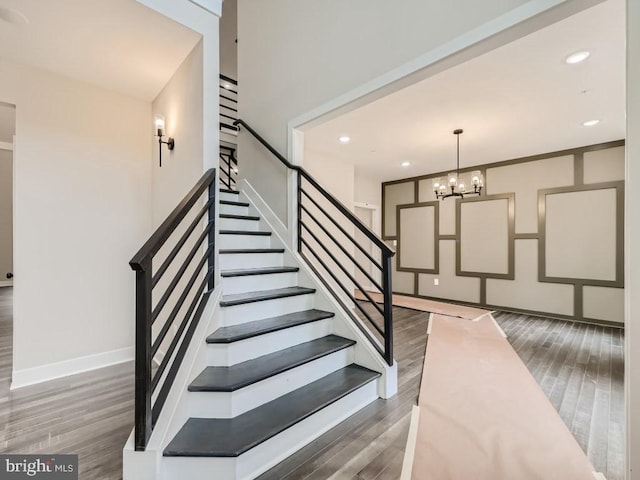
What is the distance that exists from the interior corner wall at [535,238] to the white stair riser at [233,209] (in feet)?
14.7

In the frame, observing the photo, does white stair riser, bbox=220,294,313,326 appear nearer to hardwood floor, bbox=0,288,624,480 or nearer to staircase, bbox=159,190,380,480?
staircase, bbox=159,190,380,480

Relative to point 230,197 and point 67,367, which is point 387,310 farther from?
point 67,367

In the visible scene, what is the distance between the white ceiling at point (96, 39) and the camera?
6.19 ft

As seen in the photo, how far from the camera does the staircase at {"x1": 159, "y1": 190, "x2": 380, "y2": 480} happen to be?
1.37 meters

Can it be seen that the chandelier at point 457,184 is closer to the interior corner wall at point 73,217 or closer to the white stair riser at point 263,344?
the white stair riser at point 263,344

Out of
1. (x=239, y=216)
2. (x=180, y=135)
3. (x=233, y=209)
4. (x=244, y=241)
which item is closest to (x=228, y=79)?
(x=233, y=209)

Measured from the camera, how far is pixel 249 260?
258cm

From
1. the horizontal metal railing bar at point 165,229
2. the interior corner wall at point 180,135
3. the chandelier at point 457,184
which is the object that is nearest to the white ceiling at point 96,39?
the interior corner wall at point 180,135

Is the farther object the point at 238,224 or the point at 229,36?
the point at 229,36

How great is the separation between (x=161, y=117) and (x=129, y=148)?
616mm

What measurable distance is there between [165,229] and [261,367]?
99cm

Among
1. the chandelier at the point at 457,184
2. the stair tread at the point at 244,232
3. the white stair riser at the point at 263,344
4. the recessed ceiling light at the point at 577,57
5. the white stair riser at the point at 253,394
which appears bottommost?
the white stair riser at the point at 253,394

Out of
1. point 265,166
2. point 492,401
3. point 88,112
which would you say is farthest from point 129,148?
point 492,401

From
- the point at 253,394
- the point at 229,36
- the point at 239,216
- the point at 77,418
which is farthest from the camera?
the point at 229,36
